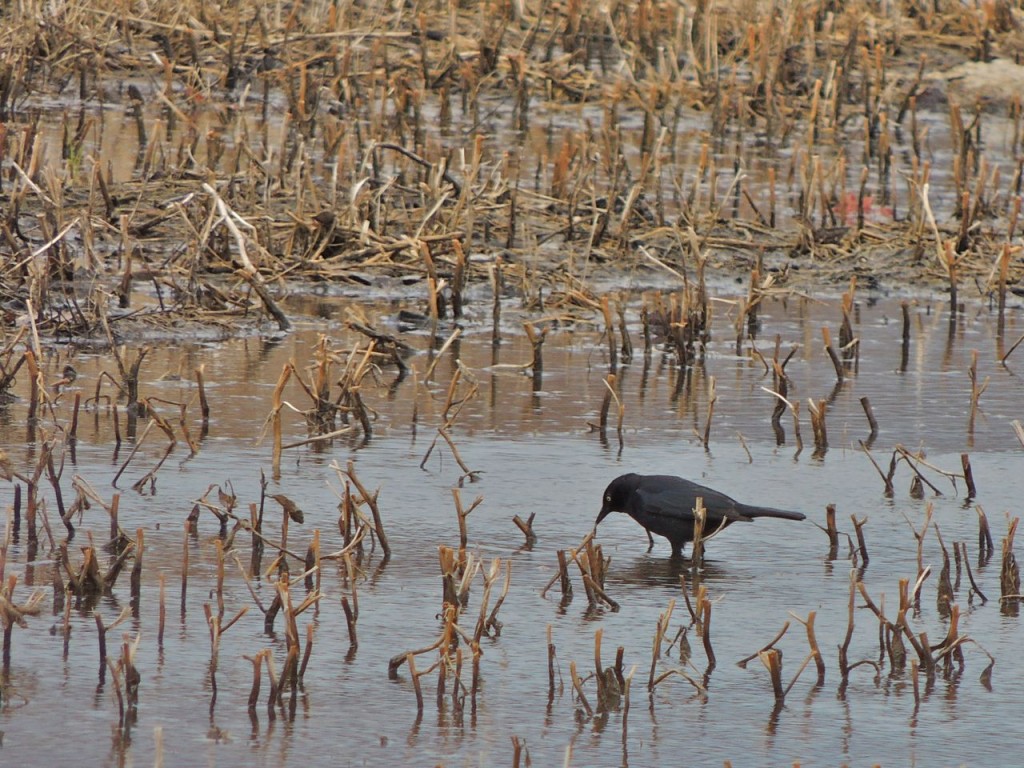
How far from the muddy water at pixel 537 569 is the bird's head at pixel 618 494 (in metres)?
0.14

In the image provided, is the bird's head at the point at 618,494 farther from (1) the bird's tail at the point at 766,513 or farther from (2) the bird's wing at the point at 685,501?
(1) the bird's tail at the point at 766,513

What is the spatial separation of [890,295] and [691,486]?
5.11 metres

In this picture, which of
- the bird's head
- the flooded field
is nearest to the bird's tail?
the flooded field

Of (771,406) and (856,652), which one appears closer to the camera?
(856,652)

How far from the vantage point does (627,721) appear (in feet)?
14.1

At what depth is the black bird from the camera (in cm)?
570

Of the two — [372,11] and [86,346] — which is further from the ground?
[372,11]

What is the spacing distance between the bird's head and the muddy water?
14 centimetres

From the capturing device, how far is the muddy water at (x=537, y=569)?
4195mm

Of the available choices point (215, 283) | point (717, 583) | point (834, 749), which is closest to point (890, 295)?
point (215, 283)

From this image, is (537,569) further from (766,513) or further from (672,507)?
(766,513)

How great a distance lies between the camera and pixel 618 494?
5.84 m

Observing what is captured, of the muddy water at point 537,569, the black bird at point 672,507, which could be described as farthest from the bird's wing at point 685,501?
the muddy water at point 537,569

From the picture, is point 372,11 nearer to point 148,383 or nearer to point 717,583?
point 148,383
